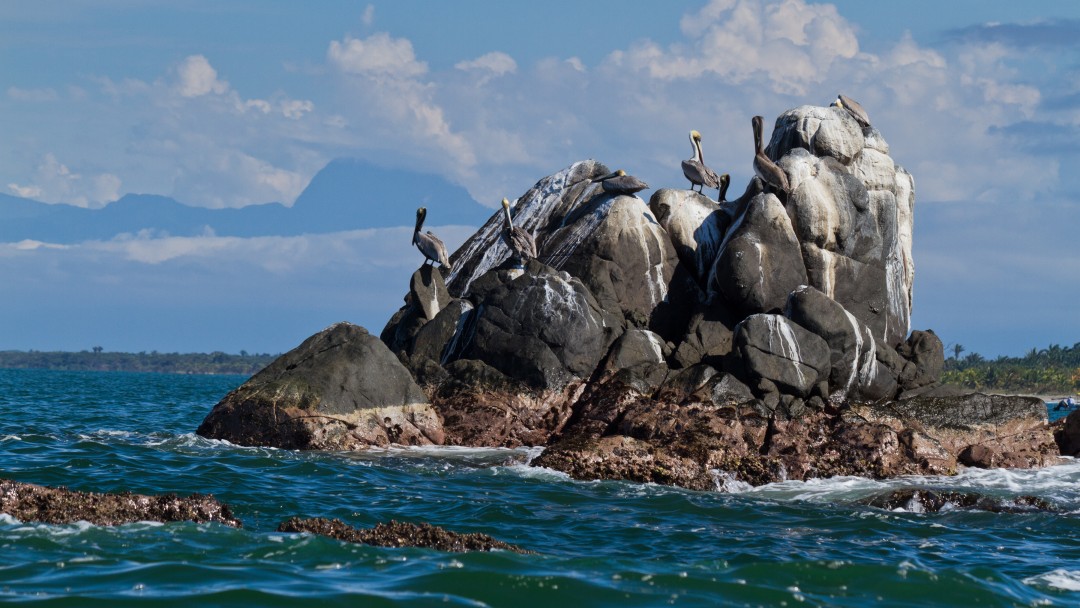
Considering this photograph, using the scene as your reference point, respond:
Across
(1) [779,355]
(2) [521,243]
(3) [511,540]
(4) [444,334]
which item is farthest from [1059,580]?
(2) [521,243]

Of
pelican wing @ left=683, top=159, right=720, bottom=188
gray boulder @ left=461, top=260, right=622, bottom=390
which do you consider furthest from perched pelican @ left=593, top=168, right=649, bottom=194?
gray boulder @ left=461, top=260, right=622, bottom=390

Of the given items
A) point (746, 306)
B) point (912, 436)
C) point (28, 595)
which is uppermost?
point (746, 306)

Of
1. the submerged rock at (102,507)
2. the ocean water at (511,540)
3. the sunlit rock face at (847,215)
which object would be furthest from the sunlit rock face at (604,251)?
the submerged rock at (102,507)

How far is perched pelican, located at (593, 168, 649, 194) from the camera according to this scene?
2712cm

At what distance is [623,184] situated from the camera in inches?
1069

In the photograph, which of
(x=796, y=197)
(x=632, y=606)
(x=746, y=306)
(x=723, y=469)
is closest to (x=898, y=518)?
(x=723, y=469)

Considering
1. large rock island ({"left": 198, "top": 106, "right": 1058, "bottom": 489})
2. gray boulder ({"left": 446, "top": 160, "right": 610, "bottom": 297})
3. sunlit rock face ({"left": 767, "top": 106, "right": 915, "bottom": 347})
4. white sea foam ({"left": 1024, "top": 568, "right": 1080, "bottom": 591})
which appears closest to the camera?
white sea foam ({"left": 1024, "top": 568, "right": 1080, "bottom": 591})

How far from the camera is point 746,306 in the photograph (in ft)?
81.4

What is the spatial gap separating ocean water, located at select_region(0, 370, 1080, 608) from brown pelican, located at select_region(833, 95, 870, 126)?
31.4 feet

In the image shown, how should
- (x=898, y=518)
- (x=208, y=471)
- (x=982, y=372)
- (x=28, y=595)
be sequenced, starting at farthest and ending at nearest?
(x=982, y=372) → (x=208, y=471) → (x=898, y=518) → (x=28, y=595)

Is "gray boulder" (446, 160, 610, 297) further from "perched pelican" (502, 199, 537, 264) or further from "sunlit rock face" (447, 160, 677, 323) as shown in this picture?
"perched pelican" (502, 199, 537, 264)

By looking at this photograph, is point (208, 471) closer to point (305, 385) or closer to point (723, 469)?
point (305, 385)

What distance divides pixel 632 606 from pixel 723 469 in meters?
10.0

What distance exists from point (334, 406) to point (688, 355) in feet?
22.8
